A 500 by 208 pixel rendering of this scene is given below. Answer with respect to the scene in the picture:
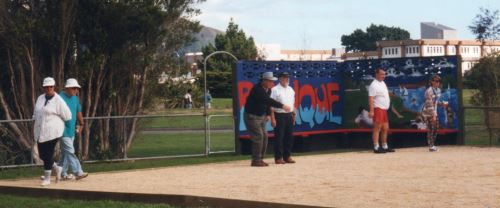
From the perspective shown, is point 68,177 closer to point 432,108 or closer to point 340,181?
point 340,181

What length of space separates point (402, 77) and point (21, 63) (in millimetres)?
9513

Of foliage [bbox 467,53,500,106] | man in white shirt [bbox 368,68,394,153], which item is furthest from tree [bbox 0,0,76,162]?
foliage [bbox 467,53,500,106]

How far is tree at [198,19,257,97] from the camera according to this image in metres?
70.9

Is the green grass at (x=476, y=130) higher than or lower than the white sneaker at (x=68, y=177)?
higher

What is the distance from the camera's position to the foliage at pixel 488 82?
85.2ft

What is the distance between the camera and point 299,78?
73.7 feet

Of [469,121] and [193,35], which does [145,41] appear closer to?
[193,35]

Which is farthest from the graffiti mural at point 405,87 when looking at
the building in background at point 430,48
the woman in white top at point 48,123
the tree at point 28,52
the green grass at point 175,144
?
the building in background at point 430,48

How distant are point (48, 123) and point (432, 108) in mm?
9423

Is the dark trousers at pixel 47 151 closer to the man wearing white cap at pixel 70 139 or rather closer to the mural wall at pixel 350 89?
the man wearing white cap at pixel 70 139

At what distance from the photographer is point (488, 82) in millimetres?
26297

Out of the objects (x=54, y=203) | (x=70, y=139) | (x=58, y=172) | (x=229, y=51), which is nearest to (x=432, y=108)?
(x=70, y=139)

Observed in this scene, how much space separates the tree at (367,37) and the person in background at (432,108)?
122 m

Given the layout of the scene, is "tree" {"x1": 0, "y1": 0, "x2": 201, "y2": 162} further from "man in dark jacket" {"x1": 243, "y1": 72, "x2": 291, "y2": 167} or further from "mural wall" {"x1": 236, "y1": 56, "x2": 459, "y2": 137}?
"man in dark jacket" {"x1": 243, "y1": 72, "x2": 291, "y2": 167}
